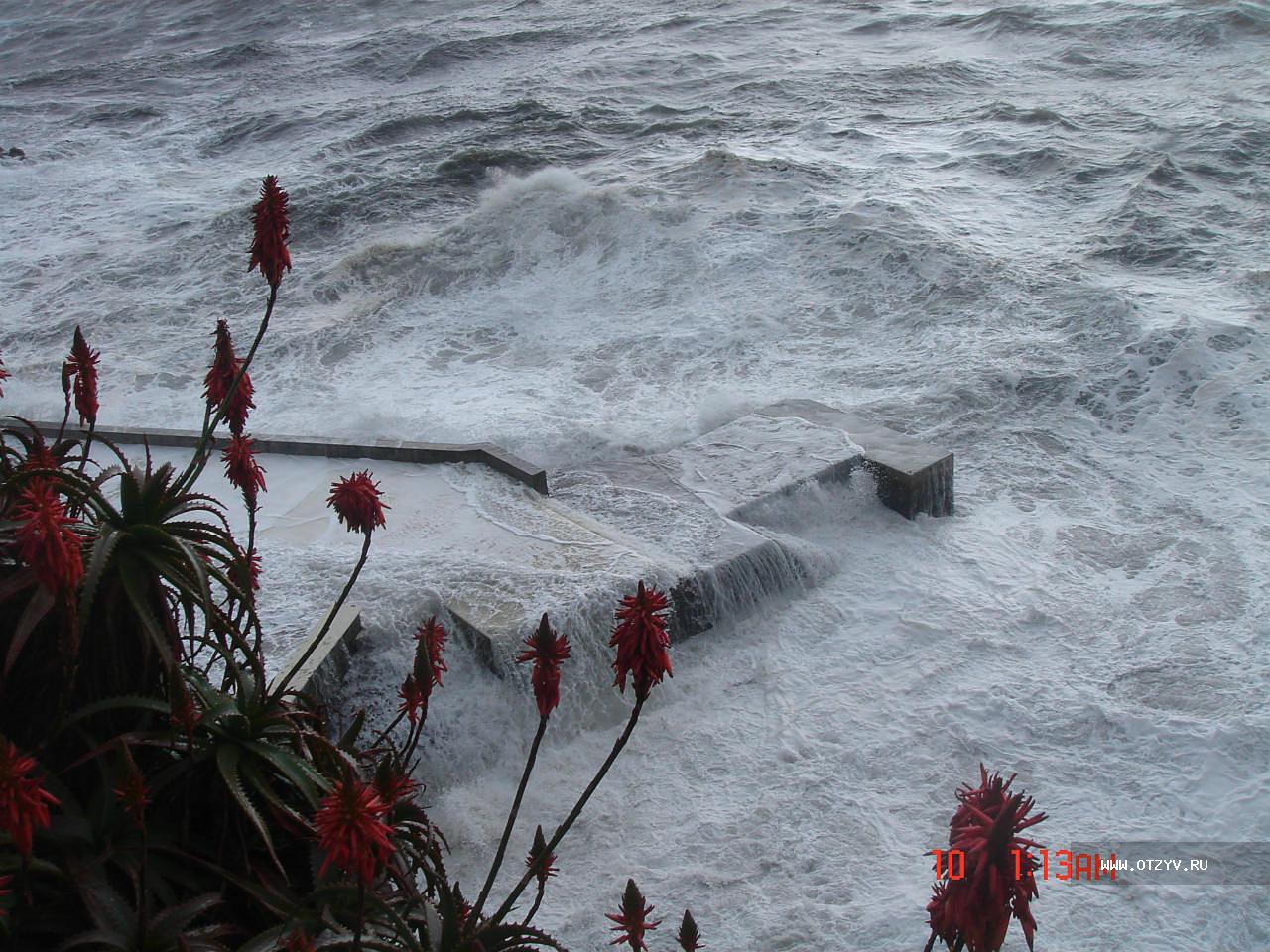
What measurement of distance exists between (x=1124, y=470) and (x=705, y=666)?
10.6ft

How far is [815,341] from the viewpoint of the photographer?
882cm

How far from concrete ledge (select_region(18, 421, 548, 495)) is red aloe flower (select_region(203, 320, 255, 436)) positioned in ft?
9.73

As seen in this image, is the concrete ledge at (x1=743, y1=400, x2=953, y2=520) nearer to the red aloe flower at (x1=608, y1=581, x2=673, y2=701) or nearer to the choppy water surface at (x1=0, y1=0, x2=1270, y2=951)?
the choppy water surface at (x1=0, y1=0, x2=1270, y2=951)

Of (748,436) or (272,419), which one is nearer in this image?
(748,436)

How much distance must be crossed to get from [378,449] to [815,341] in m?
3.89

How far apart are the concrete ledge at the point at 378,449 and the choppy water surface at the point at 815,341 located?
42.2 inches

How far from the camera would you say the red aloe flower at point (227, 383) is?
2842 millimetres

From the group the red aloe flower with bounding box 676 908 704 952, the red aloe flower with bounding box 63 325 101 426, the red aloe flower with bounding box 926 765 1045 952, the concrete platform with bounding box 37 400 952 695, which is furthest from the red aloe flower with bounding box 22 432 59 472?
the red aloe flower with bounding box 926 765 1045 952

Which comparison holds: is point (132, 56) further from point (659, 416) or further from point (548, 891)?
point (548, 891)

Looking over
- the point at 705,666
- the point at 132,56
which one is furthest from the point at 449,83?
the point at 705,666

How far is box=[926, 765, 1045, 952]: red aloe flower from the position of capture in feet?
5.01

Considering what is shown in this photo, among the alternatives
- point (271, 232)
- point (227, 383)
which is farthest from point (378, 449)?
point (271, 232)

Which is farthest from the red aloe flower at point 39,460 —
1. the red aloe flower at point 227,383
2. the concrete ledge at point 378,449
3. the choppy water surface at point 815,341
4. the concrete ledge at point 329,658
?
the concrete ledge at point 378,449

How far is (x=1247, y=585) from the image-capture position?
18.0 feet
